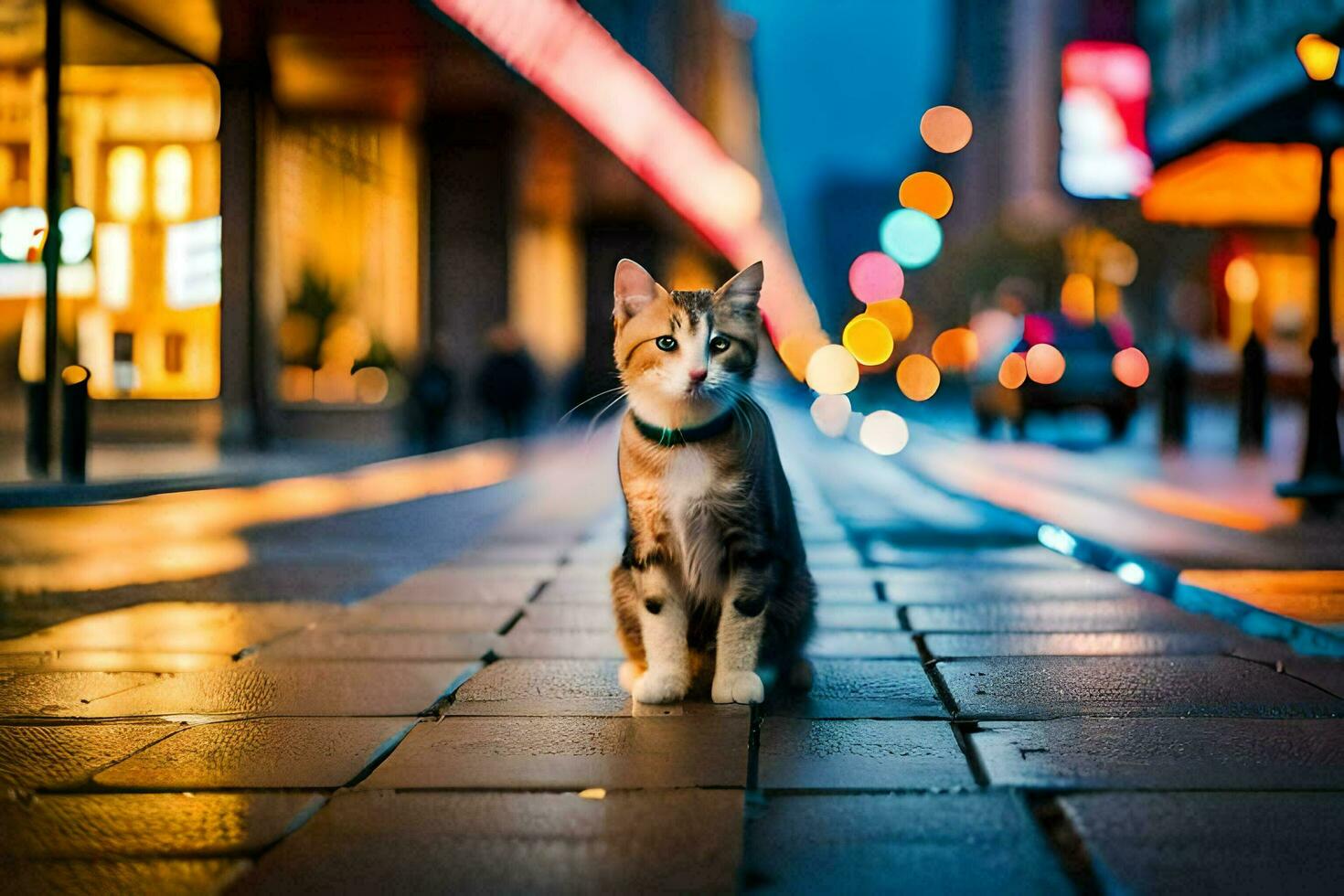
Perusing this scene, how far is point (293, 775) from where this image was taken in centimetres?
342

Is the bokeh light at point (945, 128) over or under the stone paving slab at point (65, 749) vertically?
over

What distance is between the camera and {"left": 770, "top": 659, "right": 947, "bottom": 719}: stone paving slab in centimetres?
406

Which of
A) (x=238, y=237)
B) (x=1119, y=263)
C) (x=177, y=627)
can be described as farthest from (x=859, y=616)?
(x=1119, y=263)

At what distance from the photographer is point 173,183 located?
61.0ft

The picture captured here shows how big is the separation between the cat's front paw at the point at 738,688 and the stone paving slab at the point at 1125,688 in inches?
23.4

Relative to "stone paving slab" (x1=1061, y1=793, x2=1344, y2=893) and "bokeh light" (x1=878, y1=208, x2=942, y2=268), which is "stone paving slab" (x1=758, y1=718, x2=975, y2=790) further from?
"bokeh light" (x1=878, y1=208, x2=942, y2=268)

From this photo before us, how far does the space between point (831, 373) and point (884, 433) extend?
2277 cm

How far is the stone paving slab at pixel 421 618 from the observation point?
5762mm

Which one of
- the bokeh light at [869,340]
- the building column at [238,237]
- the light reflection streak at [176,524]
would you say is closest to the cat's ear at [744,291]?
the light reflection streak at [176,524]

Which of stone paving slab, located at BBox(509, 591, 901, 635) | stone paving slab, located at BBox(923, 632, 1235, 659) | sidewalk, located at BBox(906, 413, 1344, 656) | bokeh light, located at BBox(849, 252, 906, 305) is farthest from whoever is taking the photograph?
bokeh light, located at BBox(849, 252, 906, 305)

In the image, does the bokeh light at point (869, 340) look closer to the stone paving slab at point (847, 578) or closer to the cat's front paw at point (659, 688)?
the stone paving slab at point (847, 578)

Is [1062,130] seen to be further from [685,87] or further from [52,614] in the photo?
[52,614]

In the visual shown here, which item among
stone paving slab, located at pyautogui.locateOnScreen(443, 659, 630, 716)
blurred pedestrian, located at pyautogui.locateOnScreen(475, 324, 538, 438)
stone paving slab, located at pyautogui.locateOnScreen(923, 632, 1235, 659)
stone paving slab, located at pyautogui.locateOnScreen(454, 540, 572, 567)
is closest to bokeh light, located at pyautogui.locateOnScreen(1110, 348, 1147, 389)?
blurred pedestrian, located at pyautogui.locateOnScreen(475, 324, 538, 438)

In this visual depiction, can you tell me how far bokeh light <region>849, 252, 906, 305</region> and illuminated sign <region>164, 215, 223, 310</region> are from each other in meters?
73.9
